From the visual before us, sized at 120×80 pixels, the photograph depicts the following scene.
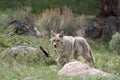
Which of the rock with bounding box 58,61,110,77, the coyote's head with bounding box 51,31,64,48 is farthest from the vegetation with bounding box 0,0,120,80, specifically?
the coyote's head with bounding box 51,31,64,48

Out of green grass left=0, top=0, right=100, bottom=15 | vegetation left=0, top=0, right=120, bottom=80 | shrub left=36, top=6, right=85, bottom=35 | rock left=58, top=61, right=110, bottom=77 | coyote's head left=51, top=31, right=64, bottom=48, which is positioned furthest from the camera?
green grass left=0, top=0, right=100, bottom=15

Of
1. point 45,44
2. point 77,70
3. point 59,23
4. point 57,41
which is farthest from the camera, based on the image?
point 59,23

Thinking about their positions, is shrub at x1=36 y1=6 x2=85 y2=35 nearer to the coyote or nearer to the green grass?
the green grass

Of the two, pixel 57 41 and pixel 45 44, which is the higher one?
pixel 57 41

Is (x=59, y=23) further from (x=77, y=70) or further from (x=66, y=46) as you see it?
(x=77, y=70)

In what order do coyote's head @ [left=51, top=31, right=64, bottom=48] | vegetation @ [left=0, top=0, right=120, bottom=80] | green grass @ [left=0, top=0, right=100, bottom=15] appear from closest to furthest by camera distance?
vegetation @ [left=0, top=0, right=120, bottom=80]
coyote's head @ [left=51, top=31, right=64, bottom=48]
green grass @ [left=0, top=0, right=100, bottom=15]

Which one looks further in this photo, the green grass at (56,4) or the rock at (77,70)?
the green grass at (56,4)

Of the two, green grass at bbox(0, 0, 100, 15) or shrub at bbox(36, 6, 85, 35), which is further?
green grass at bbox(0, 0, 100, 15)

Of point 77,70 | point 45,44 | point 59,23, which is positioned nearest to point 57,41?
point 77,70

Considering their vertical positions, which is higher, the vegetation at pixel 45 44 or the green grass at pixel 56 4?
the vegetation at pixel 45 44

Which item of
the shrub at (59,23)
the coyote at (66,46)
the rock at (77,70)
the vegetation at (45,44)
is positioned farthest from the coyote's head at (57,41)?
the shrub at (59,23)

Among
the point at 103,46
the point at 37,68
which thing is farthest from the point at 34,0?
the point at 37,68

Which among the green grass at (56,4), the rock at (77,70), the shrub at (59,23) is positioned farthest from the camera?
the green grass at (56,4)

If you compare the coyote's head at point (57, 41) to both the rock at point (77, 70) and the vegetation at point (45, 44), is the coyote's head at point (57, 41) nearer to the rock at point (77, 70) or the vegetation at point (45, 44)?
the vegetation at point (45, 44)
